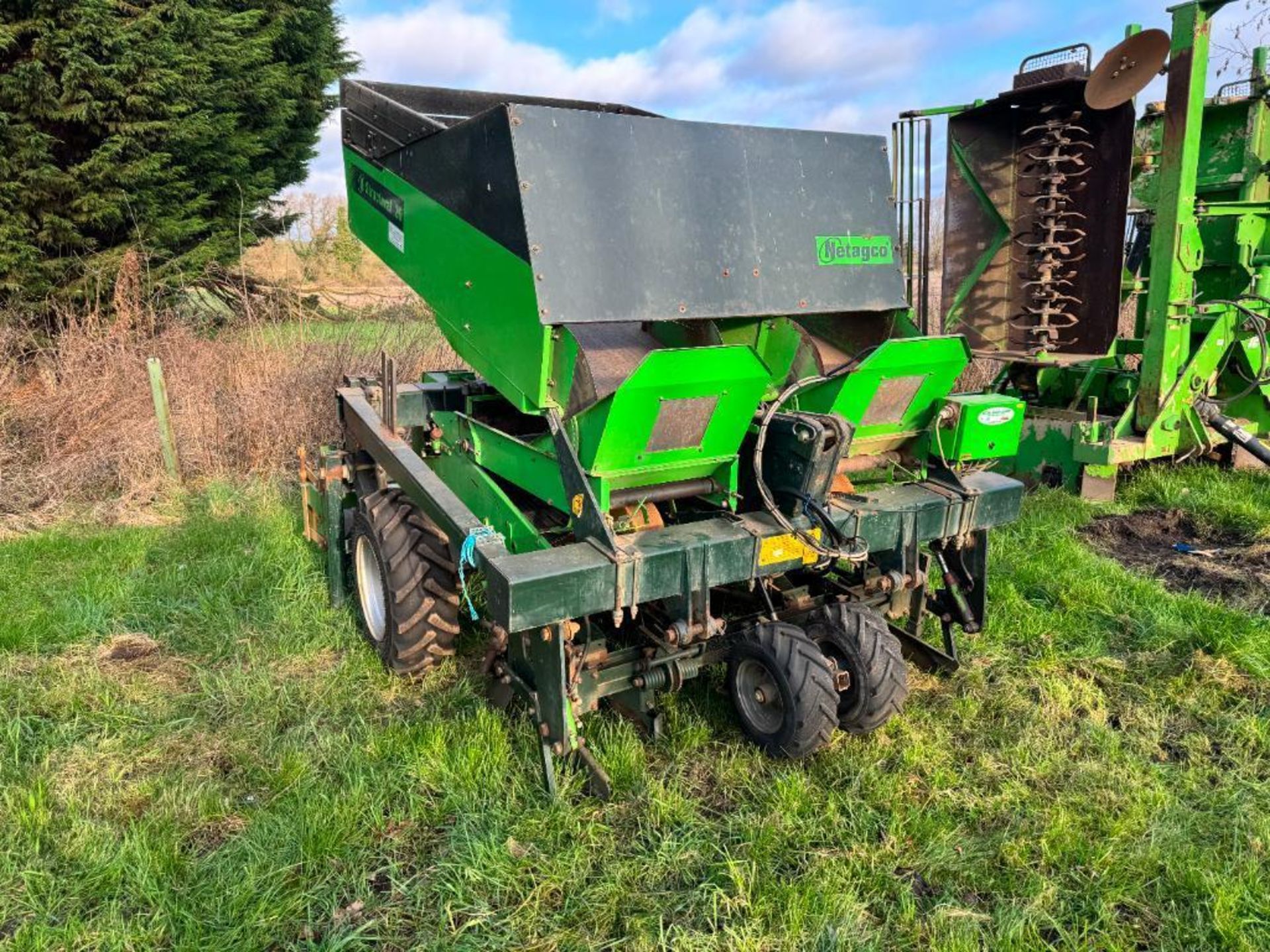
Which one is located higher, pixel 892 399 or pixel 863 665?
pixel 892 399

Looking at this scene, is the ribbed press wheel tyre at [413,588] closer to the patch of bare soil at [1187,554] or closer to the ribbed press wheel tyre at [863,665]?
the ribbed press wheel tyre at [863,665]

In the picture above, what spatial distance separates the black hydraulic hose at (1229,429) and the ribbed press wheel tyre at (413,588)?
4.61 meters

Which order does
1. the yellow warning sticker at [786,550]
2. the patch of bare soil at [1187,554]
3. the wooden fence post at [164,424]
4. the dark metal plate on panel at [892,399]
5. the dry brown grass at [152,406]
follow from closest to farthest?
the yellow warning sticker at [786,550], the dark metal plate on panel at [892,399], the patch of bare soil at [1187,554], the dry brown grass at [152,406], the wooden fence post at [164,424]

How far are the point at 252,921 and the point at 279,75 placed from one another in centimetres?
1033

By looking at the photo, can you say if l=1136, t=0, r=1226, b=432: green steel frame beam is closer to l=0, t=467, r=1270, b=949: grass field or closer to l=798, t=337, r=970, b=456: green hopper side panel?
l=0, t=467, r=1270, b=949: grass field

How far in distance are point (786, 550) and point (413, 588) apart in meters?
1.49

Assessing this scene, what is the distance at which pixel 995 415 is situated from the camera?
350 centimetres

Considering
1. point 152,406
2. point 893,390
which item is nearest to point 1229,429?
point 893,390

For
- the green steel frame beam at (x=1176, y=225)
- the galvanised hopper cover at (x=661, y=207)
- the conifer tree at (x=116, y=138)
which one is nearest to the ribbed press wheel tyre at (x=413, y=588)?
the galvanised hopper cover at (x=661, y=207)

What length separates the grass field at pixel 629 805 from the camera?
242 cm

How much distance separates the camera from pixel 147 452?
22.2 feet

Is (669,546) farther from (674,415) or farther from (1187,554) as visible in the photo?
(1187,554)

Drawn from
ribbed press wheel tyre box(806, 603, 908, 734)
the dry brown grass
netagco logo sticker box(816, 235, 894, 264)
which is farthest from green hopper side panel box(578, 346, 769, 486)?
the dry brown grass

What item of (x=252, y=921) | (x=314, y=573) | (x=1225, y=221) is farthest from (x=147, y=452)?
(x=1225, y=221)
